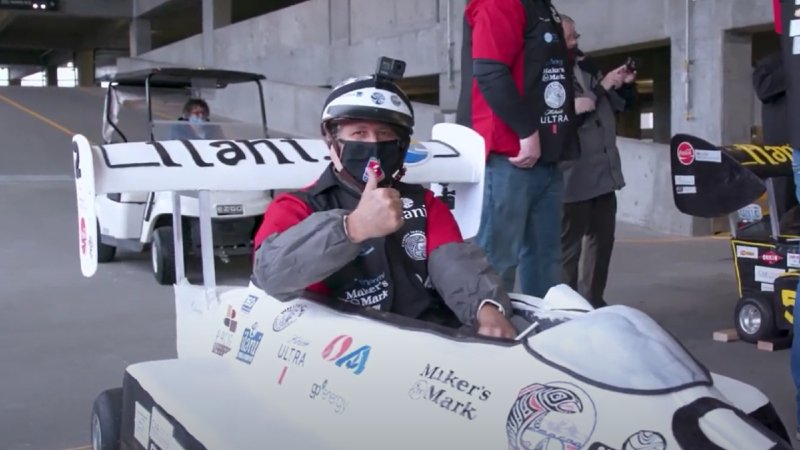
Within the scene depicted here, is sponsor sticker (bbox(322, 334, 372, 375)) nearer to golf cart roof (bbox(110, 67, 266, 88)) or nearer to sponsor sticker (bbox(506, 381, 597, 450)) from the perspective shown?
sponsor sticker (bbox(506, 381, 597, 450))

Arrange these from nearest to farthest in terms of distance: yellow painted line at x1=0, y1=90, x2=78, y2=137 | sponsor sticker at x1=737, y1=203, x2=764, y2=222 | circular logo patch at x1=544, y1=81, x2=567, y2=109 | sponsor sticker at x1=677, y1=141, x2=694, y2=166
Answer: circular logo patch at x1=544, y1=81, x2=567, y2=109 → sponsor sticker at x1=677, y1=141, x2=694, y2=166 → sponsor sticker at x1=737, y1=203, x2=764, y2=222 → yellow painted line at x1=0, y1=90, x2=78, y2=137

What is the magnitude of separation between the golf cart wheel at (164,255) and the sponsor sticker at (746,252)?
379 centimetres

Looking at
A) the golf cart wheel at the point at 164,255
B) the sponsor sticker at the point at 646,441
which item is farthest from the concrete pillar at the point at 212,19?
the sponsor sticker at the point at 646,441

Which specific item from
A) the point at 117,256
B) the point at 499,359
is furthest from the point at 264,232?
the point at 117,256

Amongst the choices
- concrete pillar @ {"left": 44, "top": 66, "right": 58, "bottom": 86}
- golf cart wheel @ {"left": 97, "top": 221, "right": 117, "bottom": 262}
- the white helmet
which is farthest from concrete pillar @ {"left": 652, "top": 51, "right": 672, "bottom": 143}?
concrete pillar @ {"left": 44, "top": 66, "right": 58, "bottom": 86}

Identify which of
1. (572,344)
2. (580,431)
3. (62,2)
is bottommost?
(580,431)

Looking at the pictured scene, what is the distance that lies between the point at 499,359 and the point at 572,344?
17 centimetres

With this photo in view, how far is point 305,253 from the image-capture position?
2533mm

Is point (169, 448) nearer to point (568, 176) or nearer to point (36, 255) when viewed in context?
point (568, 176)

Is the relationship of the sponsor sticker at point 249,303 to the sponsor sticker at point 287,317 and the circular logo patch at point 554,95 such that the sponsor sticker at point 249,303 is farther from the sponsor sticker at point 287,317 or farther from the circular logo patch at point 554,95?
the circular logo patch at point 554,95

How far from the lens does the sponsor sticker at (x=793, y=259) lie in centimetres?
522

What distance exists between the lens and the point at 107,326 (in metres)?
5.86

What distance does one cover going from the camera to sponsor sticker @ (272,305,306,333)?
2.68 m

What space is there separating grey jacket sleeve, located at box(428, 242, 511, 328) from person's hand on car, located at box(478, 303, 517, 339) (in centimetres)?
5
